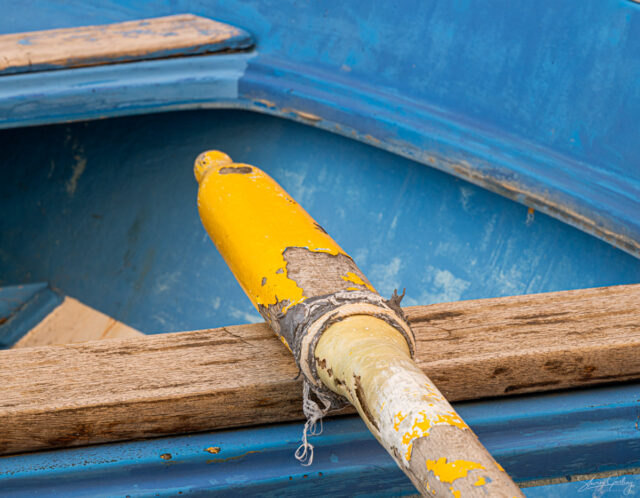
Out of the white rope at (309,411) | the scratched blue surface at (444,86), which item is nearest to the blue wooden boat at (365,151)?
the scratched blue surface at (444,86)

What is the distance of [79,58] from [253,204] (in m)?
1.14

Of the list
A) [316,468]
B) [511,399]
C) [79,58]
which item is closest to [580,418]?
[511,399]

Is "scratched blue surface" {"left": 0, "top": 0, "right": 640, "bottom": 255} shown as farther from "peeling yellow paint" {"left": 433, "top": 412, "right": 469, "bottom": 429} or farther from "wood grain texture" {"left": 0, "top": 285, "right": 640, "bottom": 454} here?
"peeling yellow paint" {"left": 433, "top": 412, "right": 469, "bottom": 429}

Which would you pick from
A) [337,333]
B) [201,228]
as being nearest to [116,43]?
[201,228]

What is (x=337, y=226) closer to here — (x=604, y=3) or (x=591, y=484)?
(x=604, y=3)

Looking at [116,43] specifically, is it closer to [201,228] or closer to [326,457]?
[201,228]

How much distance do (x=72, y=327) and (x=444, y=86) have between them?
1470mm

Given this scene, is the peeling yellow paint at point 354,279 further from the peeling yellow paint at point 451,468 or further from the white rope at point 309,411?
the peeling yellow paint at point 451,468

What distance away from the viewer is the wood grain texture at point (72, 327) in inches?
85.1

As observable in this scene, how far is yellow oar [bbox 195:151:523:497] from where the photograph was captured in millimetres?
547

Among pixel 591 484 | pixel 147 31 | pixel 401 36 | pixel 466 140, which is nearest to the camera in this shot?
pixel 591 484

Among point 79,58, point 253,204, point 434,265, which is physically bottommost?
point 253,204

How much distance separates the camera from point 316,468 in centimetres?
82

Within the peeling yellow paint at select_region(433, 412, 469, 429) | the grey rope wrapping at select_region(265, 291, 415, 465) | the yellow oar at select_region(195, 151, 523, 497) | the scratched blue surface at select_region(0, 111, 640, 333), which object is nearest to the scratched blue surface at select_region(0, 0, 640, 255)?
the scratched blue surface at select_region(0, 111, 640, 333)
